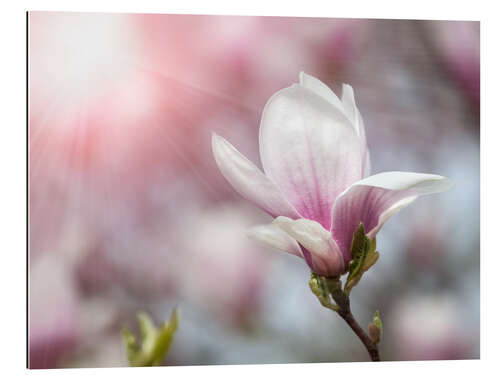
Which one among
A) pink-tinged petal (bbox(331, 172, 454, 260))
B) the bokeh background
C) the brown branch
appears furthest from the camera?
the bokeh background

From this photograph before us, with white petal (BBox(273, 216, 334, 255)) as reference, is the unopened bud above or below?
below

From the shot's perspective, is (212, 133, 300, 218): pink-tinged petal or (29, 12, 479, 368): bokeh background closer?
(212, 133, 300, 218): pink-tinged petal

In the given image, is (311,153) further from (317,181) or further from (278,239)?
(278,239)

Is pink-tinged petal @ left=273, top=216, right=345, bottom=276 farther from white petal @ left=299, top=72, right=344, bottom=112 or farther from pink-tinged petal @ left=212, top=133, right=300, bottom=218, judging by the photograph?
white petal @ left=299, top=72, right=344, bottom=112

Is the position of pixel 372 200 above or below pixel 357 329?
above

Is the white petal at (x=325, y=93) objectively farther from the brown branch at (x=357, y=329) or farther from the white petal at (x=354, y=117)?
the brown branch at (x=357, y=329)

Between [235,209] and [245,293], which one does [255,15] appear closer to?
[235,209]

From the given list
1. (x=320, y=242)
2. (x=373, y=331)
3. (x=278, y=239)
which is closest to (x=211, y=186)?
(x=278, y=239)

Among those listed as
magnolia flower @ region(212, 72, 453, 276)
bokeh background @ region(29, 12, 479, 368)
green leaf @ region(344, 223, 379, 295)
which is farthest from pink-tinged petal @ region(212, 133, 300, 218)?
bokeh background @ region(29, 12, 479, 368)
